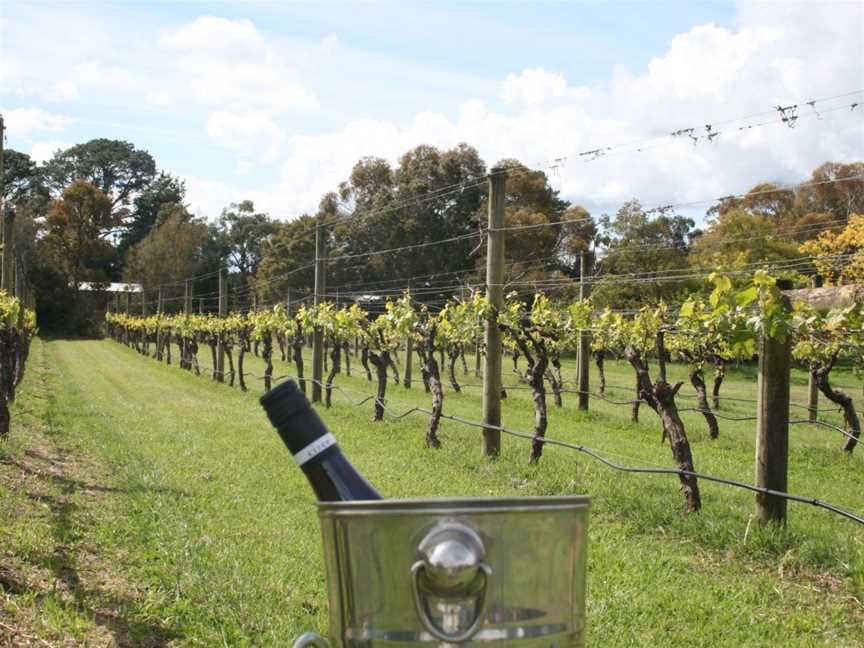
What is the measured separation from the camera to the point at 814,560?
5.32m

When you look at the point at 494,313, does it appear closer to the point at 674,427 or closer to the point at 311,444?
the point at 674,427

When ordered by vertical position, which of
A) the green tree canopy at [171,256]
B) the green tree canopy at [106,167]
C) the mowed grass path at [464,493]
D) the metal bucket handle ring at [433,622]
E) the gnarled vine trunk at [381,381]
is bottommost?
the mowed grass path at [464,493]

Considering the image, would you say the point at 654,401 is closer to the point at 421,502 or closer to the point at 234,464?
the point at 234,464

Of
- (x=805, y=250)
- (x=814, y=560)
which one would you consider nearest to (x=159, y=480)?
(x=814, y=560)

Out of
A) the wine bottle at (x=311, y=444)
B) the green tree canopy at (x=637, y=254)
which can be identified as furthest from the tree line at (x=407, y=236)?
the wine bottle at (x=311, y=444)

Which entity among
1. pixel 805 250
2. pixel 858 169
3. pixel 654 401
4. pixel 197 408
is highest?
pixel 858 169

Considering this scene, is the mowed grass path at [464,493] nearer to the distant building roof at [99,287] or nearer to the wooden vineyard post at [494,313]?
the wooden vineyard post at [494,313]

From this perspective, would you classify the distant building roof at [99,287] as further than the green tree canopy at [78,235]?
Yes

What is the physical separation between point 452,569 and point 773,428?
5.33 metres

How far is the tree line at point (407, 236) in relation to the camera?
35188 millimetres

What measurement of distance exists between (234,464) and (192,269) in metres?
55.3

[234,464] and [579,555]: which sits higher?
[579,555]

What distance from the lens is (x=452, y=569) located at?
1.04 metres

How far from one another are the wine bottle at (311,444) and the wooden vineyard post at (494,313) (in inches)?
340
